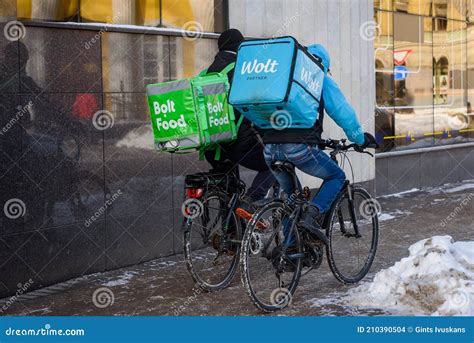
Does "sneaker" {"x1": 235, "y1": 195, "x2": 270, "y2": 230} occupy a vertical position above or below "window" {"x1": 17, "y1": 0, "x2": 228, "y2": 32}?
below

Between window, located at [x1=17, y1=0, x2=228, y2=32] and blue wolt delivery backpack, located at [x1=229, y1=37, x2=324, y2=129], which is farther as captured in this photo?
window, located at [x1=17, y1=0, x2=228, y2=32]

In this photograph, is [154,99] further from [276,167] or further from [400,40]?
[400,40]

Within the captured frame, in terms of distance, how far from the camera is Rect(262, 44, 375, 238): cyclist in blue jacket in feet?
21.0

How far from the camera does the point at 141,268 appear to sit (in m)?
8.39

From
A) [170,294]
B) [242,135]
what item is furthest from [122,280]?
[242,135]

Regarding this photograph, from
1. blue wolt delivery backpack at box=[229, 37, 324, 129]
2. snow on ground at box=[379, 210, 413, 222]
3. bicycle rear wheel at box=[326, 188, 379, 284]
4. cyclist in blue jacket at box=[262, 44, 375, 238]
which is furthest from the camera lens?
snow on ground at box=[379, 210, 413, 222]

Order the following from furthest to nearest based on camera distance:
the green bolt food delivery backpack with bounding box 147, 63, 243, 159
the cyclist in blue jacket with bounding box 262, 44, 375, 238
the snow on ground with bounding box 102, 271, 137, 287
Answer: the snow on ground with bounding box 102, 271, 137, 287
the green bolt food delivery backpack with bounding box 147, 63, 243, 159
the cyclist in blue jacket with bounding box 262, 44, 375, 238

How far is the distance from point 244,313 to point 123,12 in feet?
12.6

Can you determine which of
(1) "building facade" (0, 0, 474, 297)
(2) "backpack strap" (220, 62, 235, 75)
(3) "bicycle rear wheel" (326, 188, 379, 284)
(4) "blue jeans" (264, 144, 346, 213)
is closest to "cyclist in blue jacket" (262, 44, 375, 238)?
(4) "blue jeans" (264, 144, 346, 213)

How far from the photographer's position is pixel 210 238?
22.6ft

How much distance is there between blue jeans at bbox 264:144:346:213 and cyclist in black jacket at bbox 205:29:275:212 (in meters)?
0.48

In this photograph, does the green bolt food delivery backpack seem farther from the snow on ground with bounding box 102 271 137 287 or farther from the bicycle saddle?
the snow on ground with bounding box 102 271 137 287

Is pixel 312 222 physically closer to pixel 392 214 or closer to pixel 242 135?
pixel 242 135

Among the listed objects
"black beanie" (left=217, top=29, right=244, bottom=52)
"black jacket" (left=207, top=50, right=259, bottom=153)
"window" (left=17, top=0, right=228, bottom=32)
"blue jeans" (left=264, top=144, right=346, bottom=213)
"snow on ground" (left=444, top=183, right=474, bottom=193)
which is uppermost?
"window" (left=17, top=0, right=228, bottom=32)
